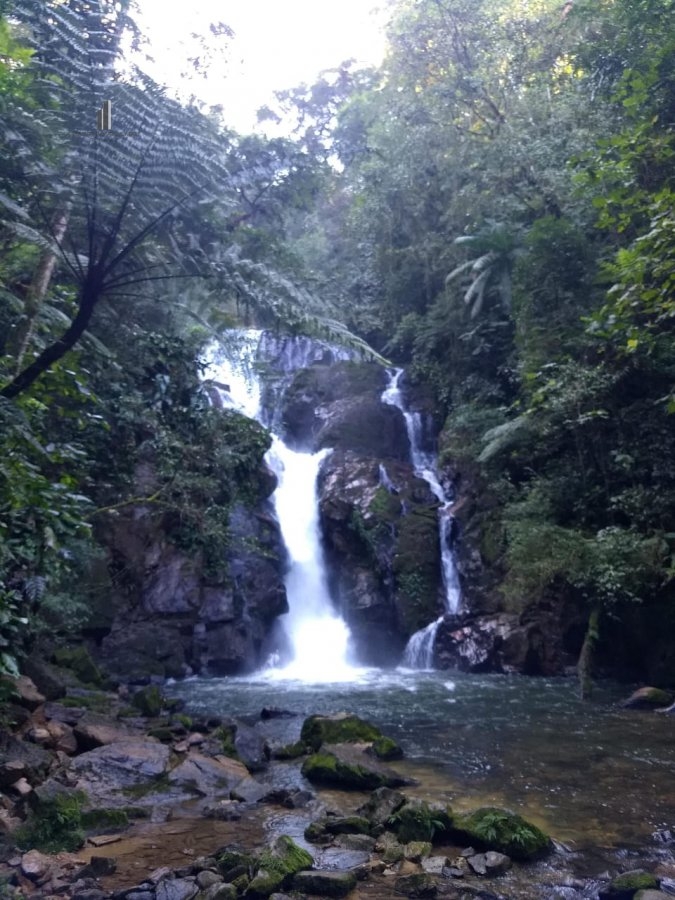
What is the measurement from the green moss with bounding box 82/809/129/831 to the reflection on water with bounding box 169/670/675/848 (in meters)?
2.69

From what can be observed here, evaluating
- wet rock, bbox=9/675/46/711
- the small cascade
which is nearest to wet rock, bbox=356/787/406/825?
wet rock, bbox=9/675/46/711

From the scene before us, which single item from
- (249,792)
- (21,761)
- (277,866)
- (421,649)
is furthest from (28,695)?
(421,649)

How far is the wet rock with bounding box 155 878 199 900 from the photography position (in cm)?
466

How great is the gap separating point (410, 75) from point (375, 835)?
21416 millimetres

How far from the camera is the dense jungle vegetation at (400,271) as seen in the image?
15.2ft

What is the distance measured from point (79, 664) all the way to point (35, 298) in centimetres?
835

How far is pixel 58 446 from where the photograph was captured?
15.6 ft

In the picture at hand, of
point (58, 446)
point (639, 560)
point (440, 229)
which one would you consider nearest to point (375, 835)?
point (58, 446)

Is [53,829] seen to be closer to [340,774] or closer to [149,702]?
[340,774]

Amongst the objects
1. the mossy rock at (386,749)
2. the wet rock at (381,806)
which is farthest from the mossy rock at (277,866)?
the mossy rock at (386,749)

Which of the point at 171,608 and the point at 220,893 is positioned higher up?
the point at 171,608

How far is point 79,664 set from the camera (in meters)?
11.7

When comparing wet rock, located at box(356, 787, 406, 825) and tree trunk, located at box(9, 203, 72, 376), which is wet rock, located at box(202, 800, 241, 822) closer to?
wet rock, located at box(356, 787, 406, 825)

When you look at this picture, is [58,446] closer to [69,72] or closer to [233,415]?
[69,72]
